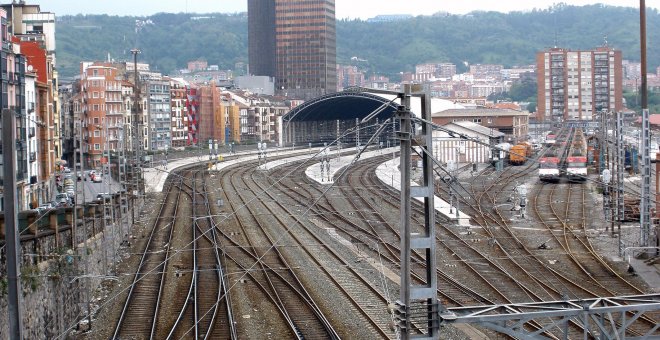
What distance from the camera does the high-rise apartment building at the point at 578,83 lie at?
105 metres

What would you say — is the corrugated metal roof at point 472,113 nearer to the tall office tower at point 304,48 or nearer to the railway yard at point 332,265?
the railway yard at point 332,265

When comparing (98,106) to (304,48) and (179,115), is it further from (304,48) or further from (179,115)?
(304,48)

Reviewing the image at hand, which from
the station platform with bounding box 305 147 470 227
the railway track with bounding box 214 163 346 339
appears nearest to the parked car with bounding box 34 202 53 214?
the railway track with bounding box 214 163 346 339

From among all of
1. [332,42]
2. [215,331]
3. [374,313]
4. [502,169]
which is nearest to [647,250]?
[374,313]

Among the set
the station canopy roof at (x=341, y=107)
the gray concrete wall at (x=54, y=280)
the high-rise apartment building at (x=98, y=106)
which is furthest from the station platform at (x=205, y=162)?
the gray concrete wall at (x=54, y=280)

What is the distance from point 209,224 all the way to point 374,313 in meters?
13.0

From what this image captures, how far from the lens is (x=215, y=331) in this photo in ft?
44.5

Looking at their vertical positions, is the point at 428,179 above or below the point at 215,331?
above

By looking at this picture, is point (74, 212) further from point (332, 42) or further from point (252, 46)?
point (252, 46)

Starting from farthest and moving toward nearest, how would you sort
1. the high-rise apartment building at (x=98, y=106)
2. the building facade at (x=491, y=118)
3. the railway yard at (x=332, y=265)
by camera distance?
1. the building facade at (x=491, y=118)
2. the high-rise apartment building at (x=98, y=106)
3. the railway yard at (x=332, y=265)

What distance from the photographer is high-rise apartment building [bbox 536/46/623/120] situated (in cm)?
10469

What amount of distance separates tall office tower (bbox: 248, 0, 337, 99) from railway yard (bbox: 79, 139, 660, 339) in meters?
93.9

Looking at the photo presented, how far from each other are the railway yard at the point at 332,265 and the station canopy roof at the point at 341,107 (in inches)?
960

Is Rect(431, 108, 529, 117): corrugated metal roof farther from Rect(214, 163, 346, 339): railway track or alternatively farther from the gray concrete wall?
the gray concrete wall
